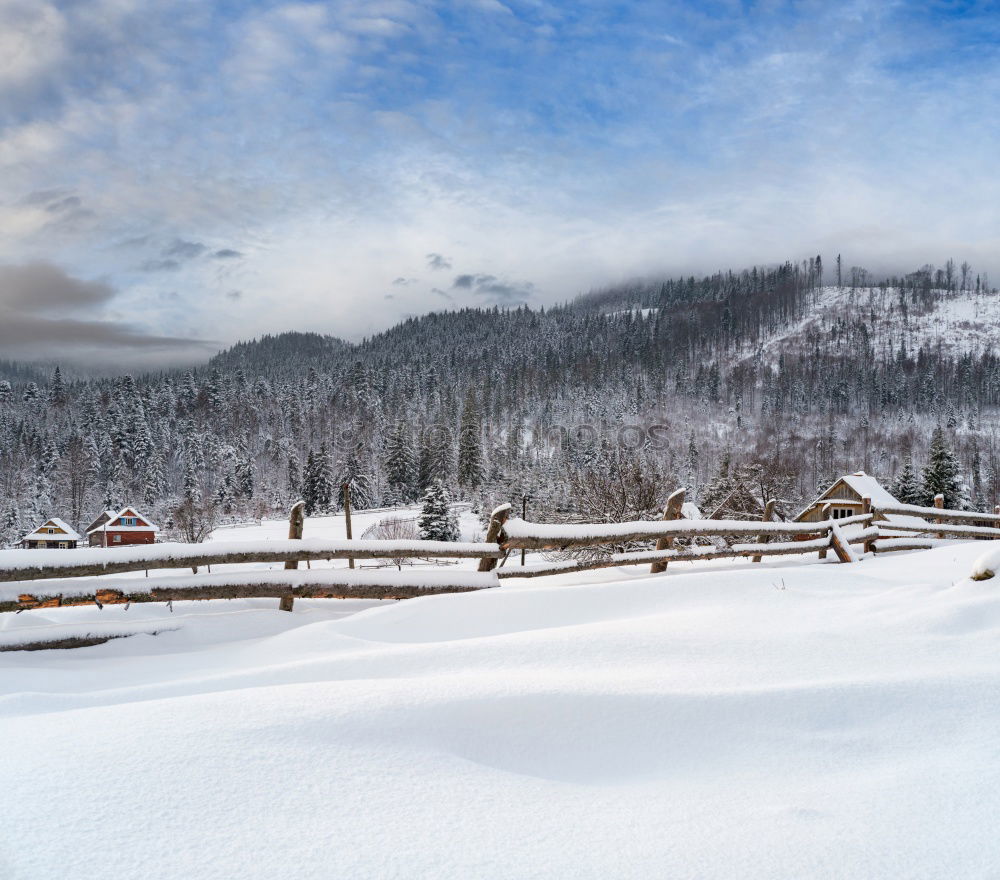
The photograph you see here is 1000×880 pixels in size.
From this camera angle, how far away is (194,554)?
18.3 feet

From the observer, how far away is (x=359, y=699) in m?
2.99

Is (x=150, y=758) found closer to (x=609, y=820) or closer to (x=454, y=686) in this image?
(x=454, y=686)

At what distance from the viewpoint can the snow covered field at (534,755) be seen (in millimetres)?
1942

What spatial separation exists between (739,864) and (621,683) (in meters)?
1.45

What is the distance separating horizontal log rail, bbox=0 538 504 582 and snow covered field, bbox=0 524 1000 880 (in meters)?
0.72

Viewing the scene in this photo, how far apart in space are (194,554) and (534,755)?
4.12 metres

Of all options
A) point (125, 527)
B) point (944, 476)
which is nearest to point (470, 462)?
point (125, 527)

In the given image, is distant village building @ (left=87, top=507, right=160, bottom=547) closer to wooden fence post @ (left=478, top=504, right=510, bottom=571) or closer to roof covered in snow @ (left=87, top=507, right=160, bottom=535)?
roof covered in snow @ (left=87, top=507, right=160, bottom=535)

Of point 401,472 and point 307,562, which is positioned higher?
point 401,472

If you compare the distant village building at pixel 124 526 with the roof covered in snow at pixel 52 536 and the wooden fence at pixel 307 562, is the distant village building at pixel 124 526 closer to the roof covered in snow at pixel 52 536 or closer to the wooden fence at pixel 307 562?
the roof covered in snow at pixel 52 536

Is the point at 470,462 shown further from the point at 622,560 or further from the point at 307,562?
the point at 307,562

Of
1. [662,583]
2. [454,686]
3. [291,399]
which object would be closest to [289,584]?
[454,686]

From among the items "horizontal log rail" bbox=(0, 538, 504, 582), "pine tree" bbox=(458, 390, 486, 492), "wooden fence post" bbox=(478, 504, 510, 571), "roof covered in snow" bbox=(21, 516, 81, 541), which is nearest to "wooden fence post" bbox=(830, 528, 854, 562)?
"wooden fence post" bbox=(478, 504, 510, 571)

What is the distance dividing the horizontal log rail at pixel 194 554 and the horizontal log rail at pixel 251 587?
15 cm
